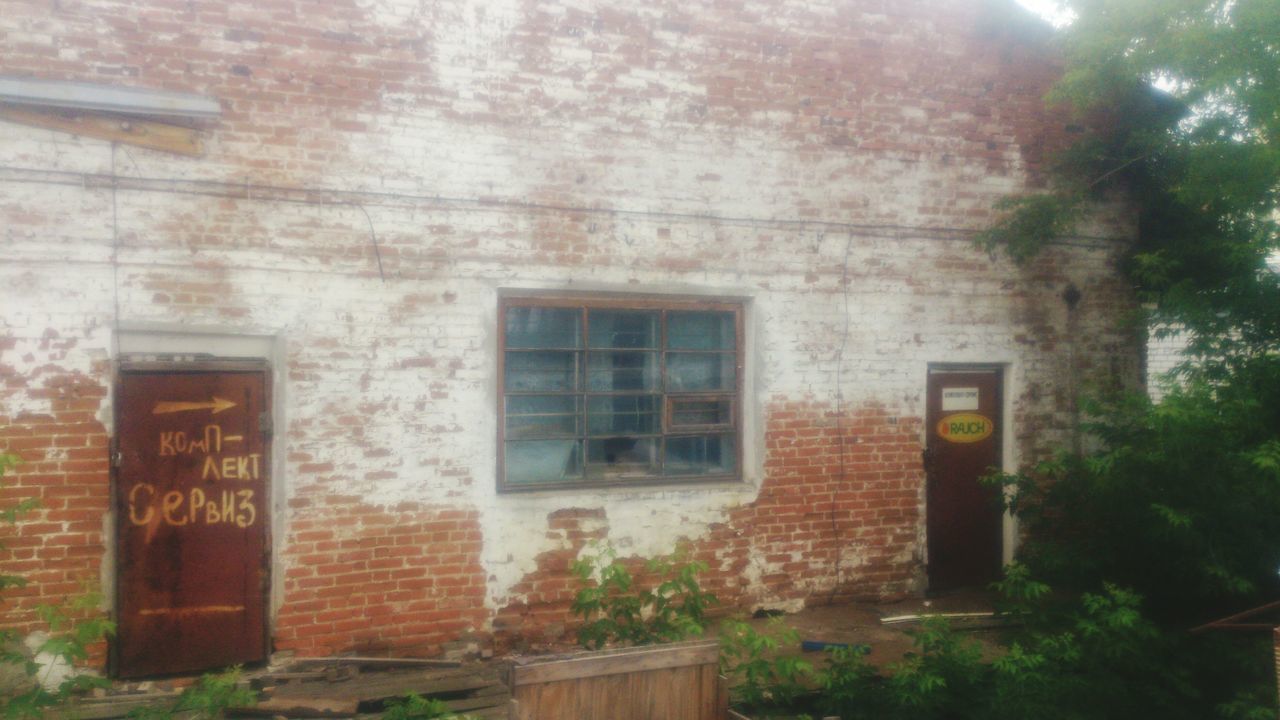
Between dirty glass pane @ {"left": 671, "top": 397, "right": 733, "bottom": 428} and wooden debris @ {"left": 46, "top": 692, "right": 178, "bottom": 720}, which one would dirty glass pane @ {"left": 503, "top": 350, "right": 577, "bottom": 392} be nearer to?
dirty glass pane @ {"left": 671, "top": 397, "right": 733, "bottom": 428}

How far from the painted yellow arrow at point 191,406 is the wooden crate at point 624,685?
2.87 meters

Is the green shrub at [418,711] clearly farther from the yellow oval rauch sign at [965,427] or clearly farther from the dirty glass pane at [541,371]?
the yellow oval rauch sign at [965,427]

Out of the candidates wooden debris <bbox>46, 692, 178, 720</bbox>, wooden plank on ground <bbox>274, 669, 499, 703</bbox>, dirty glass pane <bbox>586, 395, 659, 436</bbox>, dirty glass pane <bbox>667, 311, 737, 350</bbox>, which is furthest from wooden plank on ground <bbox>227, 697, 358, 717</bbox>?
dirty glass pane <bbox>667, 311, 737, 350</bbox>

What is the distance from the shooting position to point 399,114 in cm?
588

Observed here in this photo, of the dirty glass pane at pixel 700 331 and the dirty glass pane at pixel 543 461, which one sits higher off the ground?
the dirty glass pane at pixel 700 331

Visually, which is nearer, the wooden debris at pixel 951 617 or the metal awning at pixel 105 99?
the metal awning at pixel 105 99

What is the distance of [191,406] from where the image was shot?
18.0 feet

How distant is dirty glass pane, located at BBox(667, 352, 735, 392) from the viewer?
6723mm

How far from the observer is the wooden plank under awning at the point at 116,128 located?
510cm

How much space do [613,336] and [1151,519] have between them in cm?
388

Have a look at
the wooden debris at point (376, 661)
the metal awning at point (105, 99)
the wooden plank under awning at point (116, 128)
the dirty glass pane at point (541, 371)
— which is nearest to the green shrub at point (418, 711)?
the wooden debris at point (376, 661)

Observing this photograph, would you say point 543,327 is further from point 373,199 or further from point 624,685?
point 624,685

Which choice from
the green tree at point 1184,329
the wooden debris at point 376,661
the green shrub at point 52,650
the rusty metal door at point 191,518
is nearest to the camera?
→ the green shrub at point 52,650

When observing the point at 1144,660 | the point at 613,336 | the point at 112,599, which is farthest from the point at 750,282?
the point at 112,599
